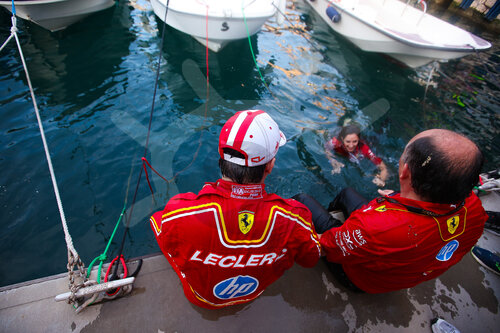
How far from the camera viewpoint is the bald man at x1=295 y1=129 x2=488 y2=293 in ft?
3.80

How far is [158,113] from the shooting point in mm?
4410

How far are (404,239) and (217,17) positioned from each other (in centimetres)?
593

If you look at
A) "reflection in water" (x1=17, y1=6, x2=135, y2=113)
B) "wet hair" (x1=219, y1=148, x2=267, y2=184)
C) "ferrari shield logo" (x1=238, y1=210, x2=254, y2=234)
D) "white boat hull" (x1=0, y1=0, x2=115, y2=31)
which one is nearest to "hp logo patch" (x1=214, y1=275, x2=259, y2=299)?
"ferrari shield logo" (x1=238, y1=210, x2=254, y2=234)

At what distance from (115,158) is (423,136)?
3.75 m

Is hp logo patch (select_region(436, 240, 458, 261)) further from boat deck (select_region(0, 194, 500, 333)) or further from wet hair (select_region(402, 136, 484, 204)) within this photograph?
boat deck (select_region(0, 194, 500, 333))

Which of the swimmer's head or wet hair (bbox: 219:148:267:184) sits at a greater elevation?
wet hair (bbox: 219:148:267:184)

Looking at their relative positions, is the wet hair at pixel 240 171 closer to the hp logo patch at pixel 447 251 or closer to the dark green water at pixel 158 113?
the hp logo patch at pixel 447 251

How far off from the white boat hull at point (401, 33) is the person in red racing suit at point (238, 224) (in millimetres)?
7296

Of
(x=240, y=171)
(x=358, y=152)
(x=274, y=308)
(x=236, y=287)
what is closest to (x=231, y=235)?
(x=240, y=171)

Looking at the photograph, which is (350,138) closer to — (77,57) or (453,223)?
(453,223)

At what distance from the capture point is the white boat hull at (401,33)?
6.24 metres

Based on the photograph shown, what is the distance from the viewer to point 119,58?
18.9ft

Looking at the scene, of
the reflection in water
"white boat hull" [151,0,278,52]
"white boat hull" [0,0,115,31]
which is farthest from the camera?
"white boat hull" [0,0,115,31]

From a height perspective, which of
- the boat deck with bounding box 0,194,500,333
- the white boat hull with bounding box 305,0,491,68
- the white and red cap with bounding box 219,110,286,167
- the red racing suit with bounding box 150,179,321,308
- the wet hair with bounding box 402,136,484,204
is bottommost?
the boat deck with bounding box 0,194,500,333
